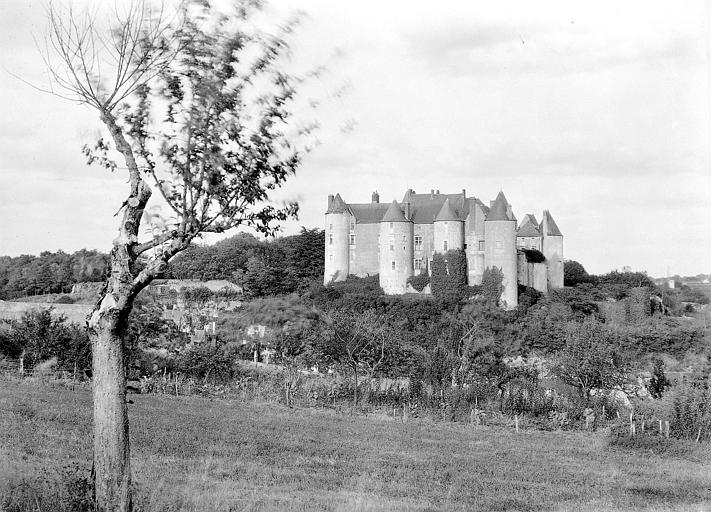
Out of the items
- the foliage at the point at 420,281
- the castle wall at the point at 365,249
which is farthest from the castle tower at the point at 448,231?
the castle wall at the point at 365,249

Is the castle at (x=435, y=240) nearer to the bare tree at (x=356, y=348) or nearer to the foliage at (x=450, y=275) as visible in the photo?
the foliage at (x=450, y=275)

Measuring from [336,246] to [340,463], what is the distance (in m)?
56.1

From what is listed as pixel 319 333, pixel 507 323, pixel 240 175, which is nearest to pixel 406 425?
pixel 319 333

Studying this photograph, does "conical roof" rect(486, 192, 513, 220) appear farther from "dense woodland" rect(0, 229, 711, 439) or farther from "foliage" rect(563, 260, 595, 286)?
"foliage" rect(563, 260, 595, 286)

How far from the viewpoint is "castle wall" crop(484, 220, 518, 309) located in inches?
2467

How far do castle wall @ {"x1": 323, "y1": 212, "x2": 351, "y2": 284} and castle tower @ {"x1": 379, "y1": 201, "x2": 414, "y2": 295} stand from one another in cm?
362

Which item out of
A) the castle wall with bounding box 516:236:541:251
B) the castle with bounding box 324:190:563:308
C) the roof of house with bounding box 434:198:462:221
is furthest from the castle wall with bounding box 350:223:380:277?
the castle wall with bounding box 516:236:541:251

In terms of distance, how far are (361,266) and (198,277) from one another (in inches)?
766

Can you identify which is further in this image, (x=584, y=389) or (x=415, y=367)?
(x=415, y=367)

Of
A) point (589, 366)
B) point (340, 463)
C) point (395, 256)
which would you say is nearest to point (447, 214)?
point (395, 256)

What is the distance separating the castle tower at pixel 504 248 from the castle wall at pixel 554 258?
21.8 feet

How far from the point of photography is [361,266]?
6962cm

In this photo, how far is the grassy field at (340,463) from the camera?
10289 mm

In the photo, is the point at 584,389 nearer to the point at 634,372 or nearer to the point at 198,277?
the point at 634,372
